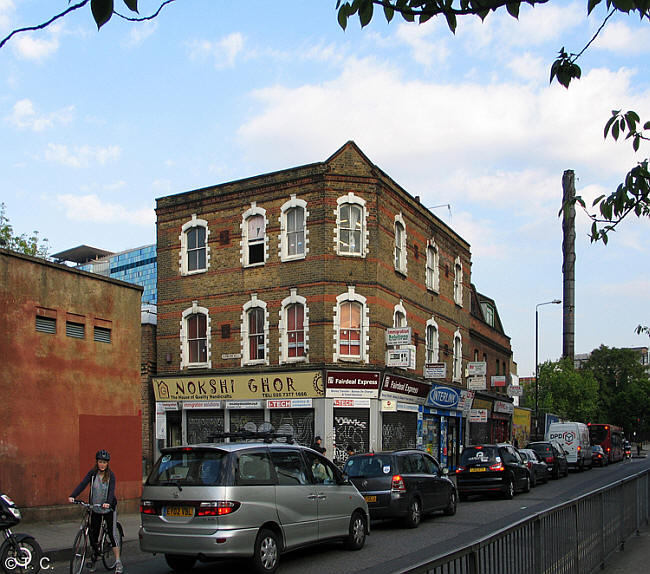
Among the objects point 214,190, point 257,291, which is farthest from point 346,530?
point 214,190

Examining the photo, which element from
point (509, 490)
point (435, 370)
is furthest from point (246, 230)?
point (509, 490)

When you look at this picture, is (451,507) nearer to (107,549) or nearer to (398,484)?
(398,484)

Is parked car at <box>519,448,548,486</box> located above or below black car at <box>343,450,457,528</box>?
below

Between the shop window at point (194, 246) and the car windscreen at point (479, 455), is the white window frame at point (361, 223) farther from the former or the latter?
the car windscreen at point (479, 455)

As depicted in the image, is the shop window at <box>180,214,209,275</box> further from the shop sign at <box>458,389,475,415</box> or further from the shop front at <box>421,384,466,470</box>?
the shop sign at <box>458,389,475,415</box>

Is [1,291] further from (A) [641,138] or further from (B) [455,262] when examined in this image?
(B) [455,262]

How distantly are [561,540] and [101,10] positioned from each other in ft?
21.5

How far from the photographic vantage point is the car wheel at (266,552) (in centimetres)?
979

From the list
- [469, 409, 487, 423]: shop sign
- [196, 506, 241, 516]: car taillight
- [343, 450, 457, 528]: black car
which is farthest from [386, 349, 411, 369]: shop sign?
[196, 506, 241, 516]: car taillight

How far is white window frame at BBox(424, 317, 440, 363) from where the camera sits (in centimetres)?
3488

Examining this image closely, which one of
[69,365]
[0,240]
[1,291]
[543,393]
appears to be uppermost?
[0,240]

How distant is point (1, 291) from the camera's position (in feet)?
49.3

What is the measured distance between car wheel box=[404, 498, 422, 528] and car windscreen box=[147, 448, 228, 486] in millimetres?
6400

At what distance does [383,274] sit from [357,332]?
2.62 m
